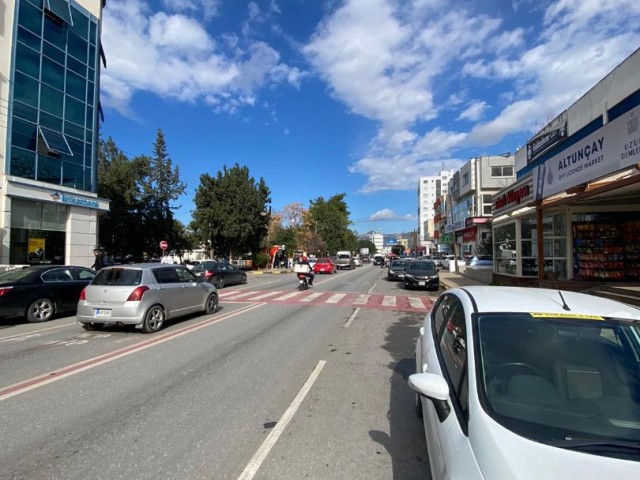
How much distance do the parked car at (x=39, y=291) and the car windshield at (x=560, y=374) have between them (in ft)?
38.6

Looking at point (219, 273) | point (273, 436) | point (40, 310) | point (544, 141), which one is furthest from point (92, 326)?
point (544, 141)

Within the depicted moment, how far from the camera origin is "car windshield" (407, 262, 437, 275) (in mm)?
22266

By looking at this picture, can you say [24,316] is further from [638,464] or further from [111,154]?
[111,154]

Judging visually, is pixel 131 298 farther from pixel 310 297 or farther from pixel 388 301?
pixel 388 301

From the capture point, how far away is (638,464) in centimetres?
190

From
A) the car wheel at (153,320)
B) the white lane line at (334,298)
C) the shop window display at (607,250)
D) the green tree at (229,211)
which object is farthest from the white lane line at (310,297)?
the green tree at (229,211)

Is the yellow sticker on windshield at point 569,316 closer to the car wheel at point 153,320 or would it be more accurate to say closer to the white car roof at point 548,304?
→ the white car roof at point 548,304

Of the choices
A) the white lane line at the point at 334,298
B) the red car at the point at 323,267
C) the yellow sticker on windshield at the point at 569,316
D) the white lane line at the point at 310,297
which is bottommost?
the white lane line at the point at 334,298

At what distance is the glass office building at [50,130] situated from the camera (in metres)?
20.2

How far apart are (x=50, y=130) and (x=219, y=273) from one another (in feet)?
39.3

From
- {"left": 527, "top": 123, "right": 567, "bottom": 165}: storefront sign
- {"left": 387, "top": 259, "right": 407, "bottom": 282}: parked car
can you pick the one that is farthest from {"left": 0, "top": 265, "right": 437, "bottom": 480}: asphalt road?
{"left": 527, "top": 123, "right": 567, "bottom": 165}: storefront sign

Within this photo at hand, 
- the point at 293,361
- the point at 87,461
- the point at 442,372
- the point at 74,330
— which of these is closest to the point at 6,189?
the point at 74,330

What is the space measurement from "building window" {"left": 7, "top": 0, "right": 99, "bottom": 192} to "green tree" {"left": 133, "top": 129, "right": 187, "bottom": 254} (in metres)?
21.9

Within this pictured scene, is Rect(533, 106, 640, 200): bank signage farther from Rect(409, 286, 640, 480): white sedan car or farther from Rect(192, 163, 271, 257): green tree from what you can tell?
Rect(192, 163, 271, 257): green tree
